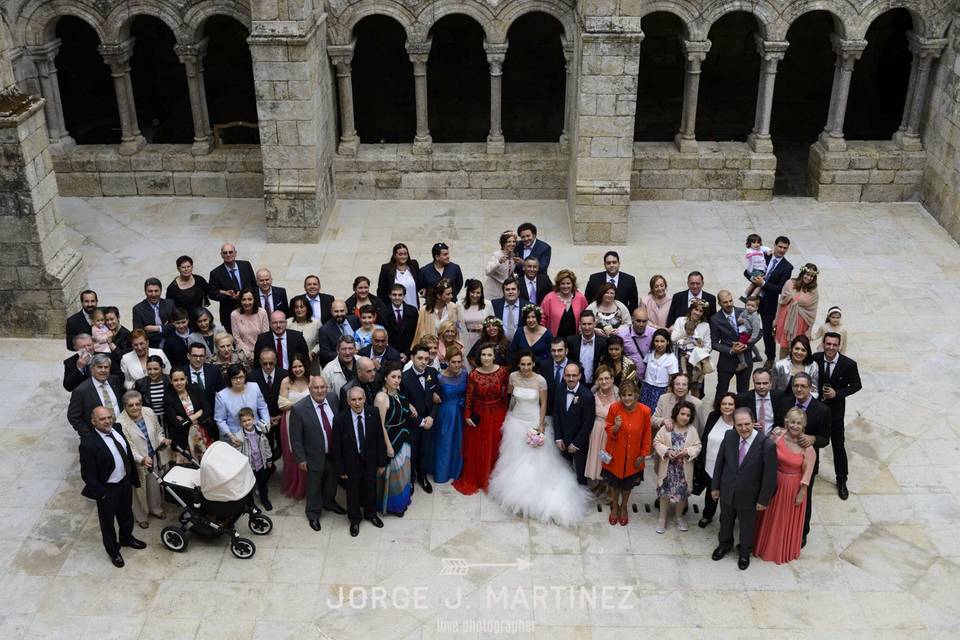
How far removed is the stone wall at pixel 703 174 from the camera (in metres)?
17.0

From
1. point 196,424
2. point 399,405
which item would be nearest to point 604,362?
point 399,405

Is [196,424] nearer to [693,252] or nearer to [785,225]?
[693,252]

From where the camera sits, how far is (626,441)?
9.58m

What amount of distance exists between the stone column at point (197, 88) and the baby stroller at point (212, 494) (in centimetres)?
858

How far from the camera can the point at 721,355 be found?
1108 cm

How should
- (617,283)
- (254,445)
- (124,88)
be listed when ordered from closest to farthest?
(254,445) → (617,283) → (124,88)

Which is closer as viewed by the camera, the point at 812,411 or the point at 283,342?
the point at 812,411

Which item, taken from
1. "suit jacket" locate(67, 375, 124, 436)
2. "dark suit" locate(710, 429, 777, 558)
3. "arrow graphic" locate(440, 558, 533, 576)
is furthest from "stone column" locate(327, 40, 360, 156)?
"dark suit" locate(710, 429, 777, 558)

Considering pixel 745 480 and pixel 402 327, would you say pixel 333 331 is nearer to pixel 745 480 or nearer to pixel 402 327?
pixel 402 327

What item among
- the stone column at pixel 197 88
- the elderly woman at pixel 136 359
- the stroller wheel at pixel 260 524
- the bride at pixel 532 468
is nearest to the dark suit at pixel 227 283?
the elderly woman at pixel 136 359

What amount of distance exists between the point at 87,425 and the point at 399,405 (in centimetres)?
278

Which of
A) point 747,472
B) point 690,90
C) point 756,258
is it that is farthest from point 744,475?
point 690,90

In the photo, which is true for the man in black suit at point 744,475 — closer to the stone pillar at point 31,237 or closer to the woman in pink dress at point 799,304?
the woman in pink dress at point 799,304

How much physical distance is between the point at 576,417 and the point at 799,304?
318 cm
